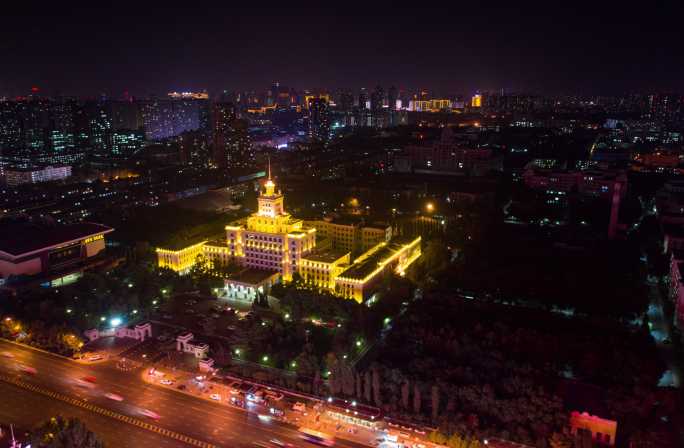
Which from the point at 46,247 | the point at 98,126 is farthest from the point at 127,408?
the point at 98,126

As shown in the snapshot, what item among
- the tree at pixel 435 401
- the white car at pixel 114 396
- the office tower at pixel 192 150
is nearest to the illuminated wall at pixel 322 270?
the tree at pixel 435 401

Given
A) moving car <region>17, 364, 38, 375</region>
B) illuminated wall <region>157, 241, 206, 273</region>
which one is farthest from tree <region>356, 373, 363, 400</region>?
illuminated wall <region>157, 241, 206, 273</region>

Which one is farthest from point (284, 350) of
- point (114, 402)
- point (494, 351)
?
point (494, 351)

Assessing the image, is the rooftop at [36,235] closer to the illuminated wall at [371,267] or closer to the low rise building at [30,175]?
the illuminated wall at [371,267]

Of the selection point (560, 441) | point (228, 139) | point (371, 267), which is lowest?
point (560, 441)

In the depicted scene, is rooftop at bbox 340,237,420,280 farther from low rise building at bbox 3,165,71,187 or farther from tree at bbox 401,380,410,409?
low rise building at bbox 3,165,71,187

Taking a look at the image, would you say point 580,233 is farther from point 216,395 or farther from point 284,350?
point 216,395

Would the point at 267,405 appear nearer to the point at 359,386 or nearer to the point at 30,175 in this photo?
the point at 359,386
